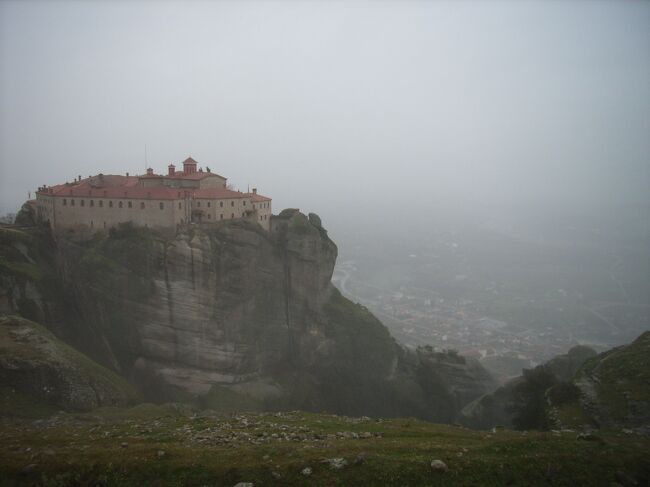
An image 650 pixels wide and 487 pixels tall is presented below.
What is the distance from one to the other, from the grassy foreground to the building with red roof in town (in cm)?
3335

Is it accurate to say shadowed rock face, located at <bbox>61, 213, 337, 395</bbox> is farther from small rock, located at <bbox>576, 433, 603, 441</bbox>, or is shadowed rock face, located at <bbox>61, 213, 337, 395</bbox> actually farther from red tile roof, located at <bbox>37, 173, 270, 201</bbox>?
small rock, located at <bbox>576, 433, 603, 441</bbox>

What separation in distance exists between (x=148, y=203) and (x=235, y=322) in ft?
60.1

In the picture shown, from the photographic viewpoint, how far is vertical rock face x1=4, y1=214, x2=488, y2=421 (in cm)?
5172

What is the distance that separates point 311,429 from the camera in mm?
25234

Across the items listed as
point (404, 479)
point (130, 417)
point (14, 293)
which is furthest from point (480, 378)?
point (14, 293)

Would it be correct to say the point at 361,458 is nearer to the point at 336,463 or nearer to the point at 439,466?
the point at 336,463

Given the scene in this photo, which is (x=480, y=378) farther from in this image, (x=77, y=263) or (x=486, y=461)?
(x=77, y=263)

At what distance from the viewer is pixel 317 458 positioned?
1817 cm

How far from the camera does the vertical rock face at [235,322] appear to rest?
51719 mm

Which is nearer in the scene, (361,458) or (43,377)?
(361,458)

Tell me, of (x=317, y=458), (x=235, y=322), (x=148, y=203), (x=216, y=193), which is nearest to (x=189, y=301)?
(x=235, y=322)

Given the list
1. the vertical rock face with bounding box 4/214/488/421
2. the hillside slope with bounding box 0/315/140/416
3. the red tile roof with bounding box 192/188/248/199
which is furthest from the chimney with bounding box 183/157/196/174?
the hillside slope with bounding box 0/315/140/416

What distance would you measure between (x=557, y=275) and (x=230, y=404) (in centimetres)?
16285

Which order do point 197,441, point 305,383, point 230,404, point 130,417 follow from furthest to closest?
1. point 305,383
2. point 230,404
3. point 130,417
4. point 197,441
